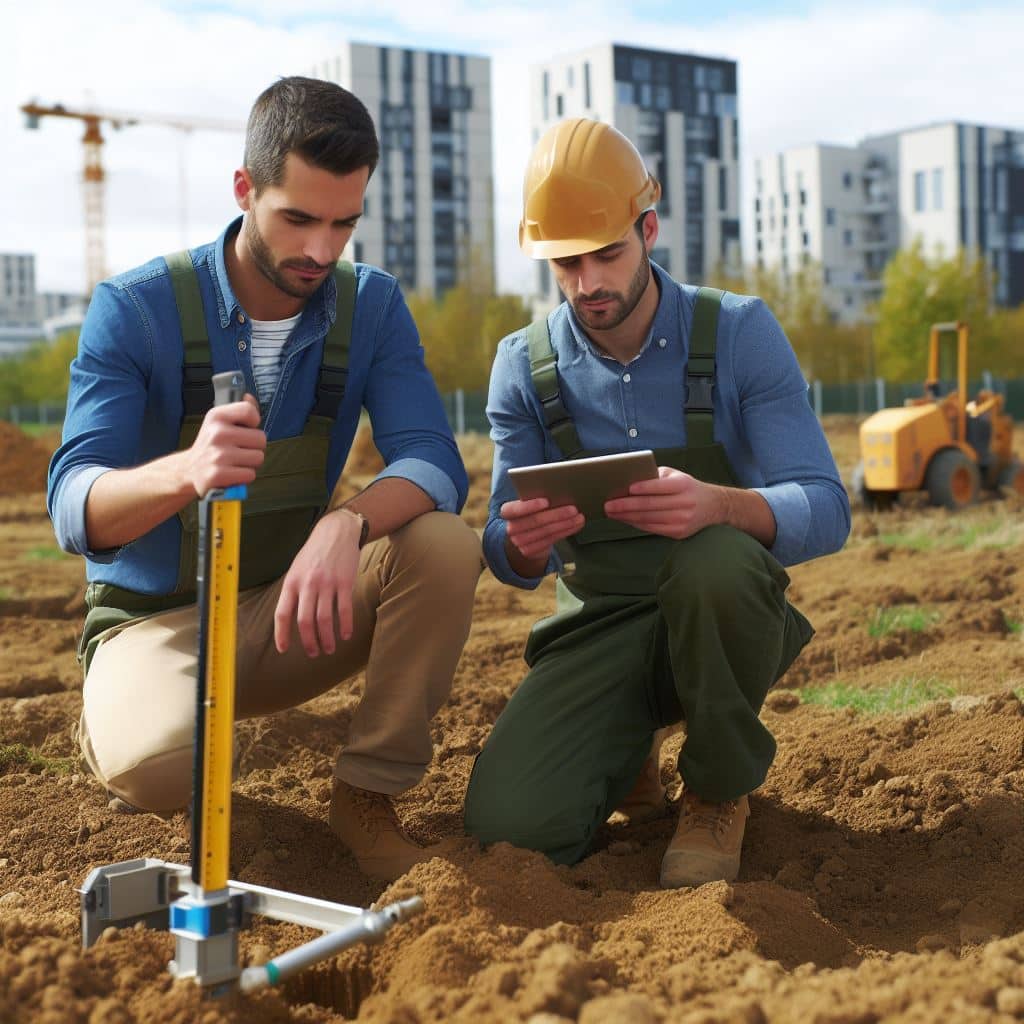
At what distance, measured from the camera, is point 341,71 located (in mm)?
76000

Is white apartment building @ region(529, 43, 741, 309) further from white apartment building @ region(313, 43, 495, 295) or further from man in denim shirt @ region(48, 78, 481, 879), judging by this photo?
man in denim shirt @ region(48, 78, 481, 879)

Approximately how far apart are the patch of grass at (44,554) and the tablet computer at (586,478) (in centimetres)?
833

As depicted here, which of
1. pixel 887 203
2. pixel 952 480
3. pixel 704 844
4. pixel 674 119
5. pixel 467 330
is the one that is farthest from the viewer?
pixel 887 203

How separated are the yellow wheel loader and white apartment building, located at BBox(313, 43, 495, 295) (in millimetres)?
66348

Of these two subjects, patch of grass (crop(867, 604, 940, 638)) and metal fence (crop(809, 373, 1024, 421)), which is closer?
patch of grass (crop(867, 604, 940, 638))

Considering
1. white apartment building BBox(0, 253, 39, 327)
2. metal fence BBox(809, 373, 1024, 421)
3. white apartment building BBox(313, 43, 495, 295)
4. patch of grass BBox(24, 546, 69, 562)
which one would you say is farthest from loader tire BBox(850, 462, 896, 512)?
white apartment building BBox(0, 253, 39, 327)

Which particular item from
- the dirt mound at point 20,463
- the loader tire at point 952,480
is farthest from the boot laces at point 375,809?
the dirt mound at point 20,463

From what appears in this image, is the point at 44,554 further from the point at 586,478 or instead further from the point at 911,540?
the point at 586,478

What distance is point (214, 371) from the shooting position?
10.7 ft

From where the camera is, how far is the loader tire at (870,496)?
11727 millimetres

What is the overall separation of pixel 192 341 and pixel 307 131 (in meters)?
0.62

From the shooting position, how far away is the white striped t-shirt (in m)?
3.31

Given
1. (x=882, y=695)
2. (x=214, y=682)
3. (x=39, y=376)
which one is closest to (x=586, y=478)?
(x=214, y=682)

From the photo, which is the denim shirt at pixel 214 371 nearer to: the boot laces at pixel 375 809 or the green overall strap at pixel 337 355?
the green overall strap at pixel 337 355
